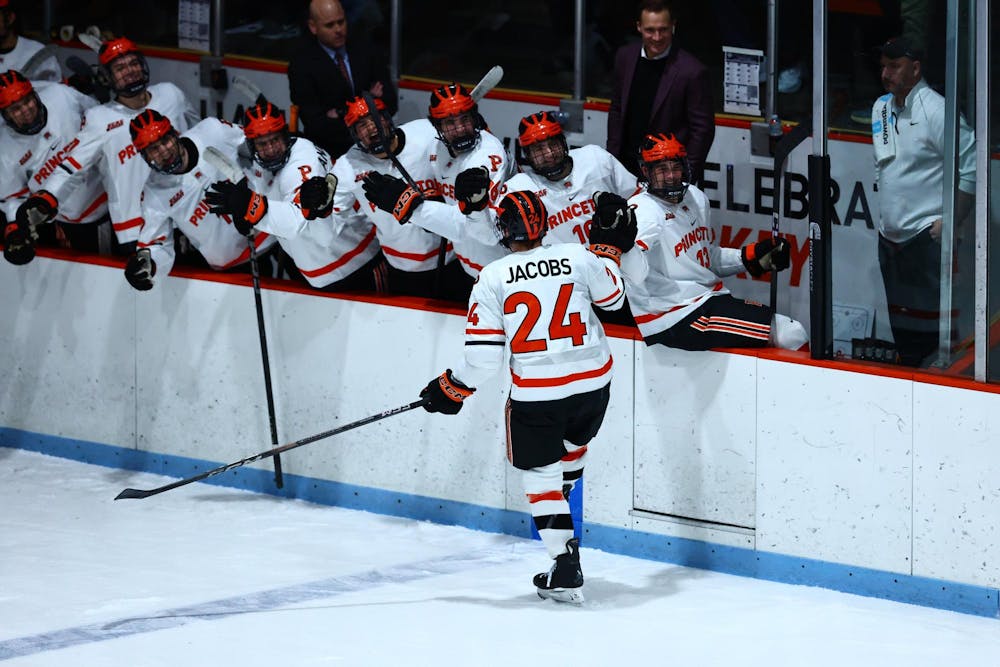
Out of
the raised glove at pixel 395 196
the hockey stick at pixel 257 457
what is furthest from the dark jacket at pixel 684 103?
the hockey stick at pixel 257 457

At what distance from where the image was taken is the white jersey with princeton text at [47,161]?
745 centimetres

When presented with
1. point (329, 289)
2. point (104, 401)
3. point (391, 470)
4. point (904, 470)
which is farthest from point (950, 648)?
point (104, 401)

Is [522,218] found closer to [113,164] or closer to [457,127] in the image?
[457,127]

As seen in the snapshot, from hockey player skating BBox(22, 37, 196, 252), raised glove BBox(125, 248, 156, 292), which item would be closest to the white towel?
raised glove BBox(125, 248, 156, 292)

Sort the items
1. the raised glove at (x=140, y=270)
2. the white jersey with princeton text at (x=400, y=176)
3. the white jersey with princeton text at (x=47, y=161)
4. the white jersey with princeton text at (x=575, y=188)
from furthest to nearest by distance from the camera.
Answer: the white jersey with princeton text at (x=47, y=161)
the raised glove at (x=140, y=270)
the white jersey with princeton text at (x=400, y=176)
the white jersey with princeton text at (x=575, y=188)

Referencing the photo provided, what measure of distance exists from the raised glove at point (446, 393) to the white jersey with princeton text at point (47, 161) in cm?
250

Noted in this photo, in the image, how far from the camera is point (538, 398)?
17.9 ft

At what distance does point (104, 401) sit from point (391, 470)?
4.68 ft

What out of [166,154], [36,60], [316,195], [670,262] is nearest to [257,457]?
[316,195]

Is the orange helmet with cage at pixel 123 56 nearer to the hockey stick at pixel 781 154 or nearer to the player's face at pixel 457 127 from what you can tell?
the player's face at pixel 457 127

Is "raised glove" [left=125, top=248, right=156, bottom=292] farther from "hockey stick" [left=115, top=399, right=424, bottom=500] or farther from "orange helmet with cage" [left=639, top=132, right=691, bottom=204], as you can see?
"orange helmet with cage" [left=639, top=132, right=691, bottom=204]

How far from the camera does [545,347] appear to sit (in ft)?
17.7

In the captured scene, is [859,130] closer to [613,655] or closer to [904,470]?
[904,470]

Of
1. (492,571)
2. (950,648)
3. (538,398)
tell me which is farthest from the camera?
(492,571)
